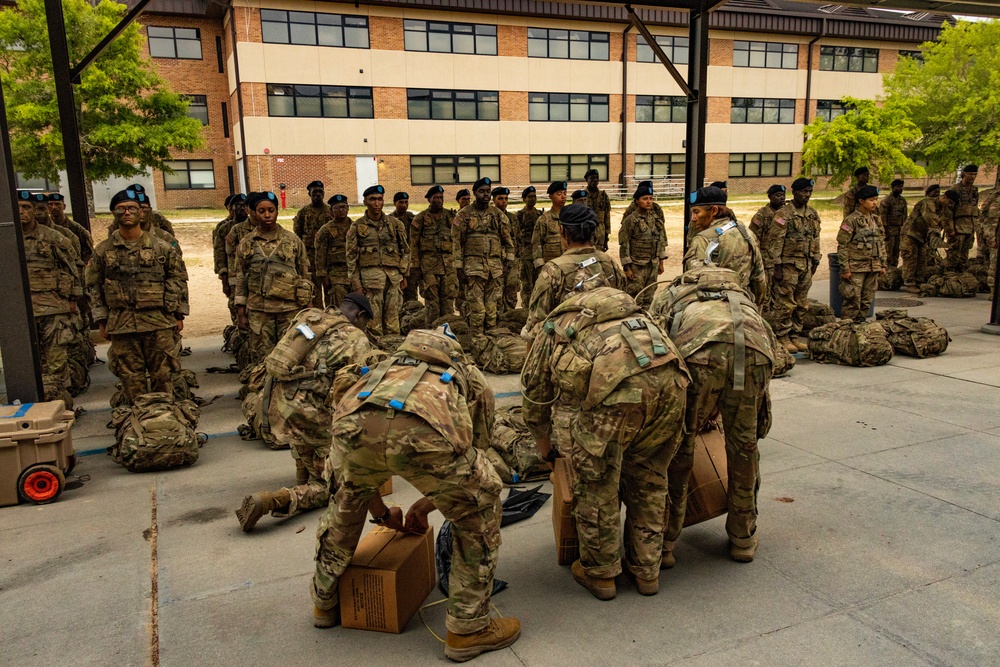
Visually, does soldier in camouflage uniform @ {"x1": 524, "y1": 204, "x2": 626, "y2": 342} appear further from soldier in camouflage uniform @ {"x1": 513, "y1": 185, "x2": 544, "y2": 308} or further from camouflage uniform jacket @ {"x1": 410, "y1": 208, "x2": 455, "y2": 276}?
soldier in camouflage uniform @ {"x1": 513, "y1": 185, "x2": 544, "y2": 308}

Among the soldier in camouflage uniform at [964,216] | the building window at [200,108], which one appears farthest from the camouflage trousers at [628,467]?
the building window at [200,108]

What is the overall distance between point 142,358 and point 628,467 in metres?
5.36

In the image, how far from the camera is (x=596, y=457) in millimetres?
3641

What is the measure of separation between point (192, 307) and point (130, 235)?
7.48 meters

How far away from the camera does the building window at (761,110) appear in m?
35.5

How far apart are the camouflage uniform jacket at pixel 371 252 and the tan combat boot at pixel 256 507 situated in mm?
4795

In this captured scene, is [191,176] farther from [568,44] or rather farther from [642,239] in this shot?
[642,239]

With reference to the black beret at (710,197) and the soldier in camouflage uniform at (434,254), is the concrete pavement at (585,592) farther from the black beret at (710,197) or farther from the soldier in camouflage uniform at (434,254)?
the soldier in camouflage uniform at (434,254)

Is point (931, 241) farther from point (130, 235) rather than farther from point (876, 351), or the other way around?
point (130, 235)

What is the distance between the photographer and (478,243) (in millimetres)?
10172

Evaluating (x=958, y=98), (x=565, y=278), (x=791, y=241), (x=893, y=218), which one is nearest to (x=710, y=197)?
(x=565, y=278)

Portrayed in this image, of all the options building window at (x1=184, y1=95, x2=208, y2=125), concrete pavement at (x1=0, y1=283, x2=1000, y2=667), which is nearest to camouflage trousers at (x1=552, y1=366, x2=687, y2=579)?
concrete pavement at (x1=0, y1=283, x2=1000, y2=667)

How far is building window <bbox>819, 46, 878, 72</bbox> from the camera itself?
36.1 metres

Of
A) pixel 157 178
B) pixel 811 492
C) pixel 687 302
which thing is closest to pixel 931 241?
pixel 811 492
